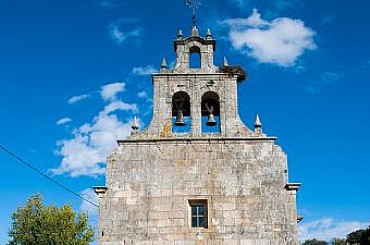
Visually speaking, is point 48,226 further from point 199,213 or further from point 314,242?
point 314,242

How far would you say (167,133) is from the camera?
57.4 feet

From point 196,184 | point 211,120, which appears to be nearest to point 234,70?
point 211,120

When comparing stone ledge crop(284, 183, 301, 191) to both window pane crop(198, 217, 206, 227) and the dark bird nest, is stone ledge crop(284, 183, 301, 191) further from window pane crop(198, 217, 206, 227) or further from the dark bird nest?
the dark bird nest

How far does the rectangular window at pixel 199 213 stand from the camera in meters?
16.7

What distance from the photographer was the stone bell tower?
16.5m

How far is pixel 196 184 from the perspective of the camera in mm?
16922

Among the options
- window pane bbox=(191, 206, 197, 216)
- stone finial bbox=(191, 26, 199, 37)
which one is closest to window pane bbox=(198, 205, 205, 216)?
window pane bbox=(191, 206, 197, 216)

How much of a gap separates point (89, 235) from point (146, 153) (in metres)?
21.1

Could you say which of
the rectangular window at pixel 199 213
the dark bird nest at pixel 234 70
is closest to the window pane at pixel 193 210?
the rectangular window at pixel 199 213

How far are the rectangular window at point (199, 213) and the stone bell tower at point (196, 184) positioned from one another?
0.03m

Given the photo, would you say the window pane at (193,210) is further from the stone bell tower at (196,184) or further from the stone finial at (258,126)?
the stone finial at (258,126)

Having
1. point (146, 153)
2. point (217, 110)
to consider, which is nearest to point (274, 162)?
point (217, 110)

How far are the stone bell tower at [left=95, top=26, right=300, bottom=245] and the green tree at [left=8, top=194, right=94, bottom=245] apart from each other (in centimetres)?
2018

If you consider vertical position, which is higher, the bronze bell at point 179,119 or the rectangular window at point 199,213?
the bronze bell at point 179,119
